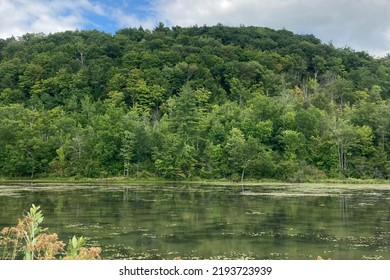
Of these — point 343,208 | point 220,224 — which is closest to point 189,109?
point 343,208

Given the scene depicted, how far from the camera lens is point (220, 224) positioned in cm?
1872

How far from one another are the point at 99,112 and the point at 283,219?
49397 mm

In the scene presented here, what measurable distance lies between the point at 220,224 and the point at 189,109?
35.9 metres

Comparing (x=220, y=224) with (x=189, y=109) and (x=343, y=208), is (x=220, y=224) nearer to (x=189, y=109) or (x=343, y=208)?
(x=343, y=208)

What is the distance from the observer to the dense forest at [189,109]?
48.7 meters

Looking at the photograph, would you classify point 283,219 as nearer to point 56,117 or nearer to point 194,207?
point 194,207

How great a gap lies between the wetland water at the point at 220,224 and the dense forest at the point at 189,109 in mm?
19844

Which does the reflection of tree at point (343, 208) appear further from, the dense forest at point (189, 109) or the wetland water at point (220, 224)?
the dense forest at point (189, 109)

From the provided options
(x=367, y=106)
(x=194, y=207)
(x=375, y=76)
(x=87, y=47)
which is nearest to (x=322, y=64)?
(x=375, y=76)

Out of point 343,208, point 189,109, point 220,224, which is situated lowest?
point 220,224

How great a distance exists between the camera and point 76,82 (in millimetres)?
77000

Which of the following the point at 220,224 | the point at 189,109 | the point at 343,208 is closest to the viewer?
the point at 220,224

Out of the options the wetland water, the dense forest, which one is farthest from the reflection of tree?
the dense forest

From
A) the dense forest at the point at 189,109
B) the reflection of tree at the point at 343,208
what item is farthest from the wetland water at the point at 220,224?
the dense forest at the point at 189,109
